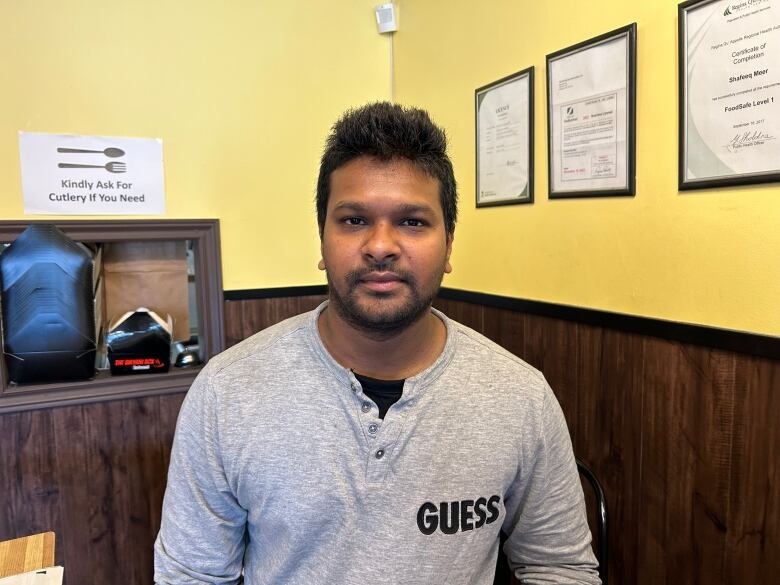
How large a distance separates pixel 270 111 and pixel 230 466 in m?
1.69

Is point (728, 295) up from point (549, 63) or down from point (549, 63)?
down

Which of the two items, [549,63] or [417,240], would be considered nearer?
[417,240]

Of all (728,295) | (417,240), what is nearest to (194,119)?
(417,240)

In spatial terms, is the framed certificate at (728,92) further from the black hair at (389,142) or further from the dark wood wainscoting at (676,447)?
the black hair at (389,142)

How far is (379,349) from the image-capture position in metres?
1.03

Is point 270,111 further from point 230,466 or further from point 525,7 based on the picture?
point 230,466

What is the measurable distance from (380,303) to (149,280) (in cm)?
157

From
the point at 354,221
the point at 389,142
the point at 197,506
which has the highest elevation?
the point at 389,142

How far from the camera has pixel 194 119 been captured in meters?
2.16

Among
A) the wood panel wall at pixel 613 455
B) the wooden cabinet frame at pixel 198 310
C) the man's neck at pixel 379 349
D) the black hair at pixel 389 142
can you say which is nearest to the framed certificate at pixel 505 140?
the wood panel wall at pixel 613 455
